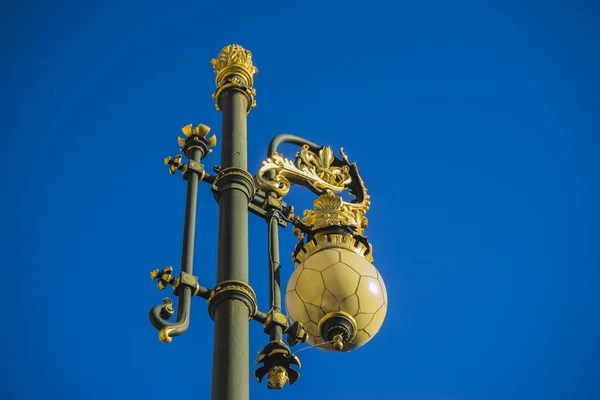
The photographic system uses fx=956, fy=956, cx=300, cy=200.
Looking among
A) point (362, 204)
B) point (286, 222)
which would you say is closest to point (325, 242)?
point (286, 222)

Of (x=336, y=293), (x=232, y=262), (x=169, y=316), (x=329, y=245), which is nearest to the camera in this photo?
(x=169, y=316)

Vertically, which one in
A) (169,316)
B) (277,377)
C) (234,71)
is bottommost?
(277,377)

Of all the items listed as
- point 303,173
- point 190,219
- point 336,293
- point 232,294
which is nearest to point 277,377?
point 232,294

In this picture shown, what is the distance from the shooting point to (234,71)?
26.0 feet

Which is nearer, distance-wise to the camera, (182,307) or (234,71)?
(182,307)

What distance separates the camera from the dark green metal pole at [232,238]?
557 cm

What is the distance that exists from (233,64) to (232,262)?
7.58ft

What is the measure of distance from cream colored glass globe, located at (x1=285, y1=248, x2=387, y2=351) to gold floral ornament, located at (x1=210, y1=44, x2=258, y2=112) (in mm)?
1654

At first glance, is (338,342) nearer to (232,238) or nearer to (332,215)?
(232,238)

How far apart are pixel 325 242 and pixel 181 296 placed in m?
1.55

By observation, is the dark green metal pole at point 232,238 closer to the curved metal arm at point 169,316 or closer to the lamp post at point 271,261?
the lamp post at point 271,261

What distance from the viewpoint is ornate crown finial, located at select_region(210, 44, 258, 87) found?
7.93 meters

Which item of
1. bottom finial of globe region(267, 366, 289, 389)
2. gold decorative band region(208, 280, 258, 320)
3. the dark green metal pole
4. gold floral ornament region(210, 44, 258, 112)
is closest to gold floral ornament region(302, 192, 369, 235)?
the dark green metal pole

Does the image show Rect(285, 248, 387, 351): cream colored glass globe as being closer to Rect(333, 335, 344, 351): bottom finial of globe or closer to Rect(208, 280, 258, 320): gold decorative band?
Rect(333, 335, 344, 351): bottom finial of globe
